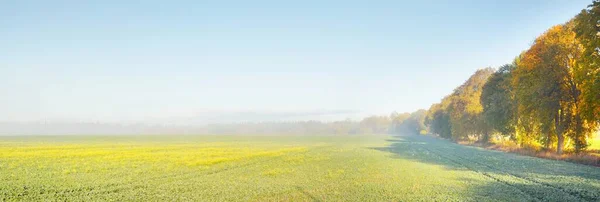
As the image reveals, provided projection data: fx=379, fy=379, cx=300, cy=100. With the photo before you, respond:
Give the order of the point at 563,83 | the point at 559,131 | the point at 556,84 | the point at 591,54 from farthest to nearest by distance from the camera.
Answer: the point at 559,131
the point at 556,84
the point at 563,83
the point at 591,54

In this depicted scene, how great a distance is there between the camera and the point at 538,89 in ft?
143

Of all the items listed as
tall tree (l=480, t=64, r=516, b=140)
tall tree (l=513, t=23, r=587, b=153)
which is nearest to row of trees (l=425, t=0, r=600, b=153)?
tall tree (l=513, t=23, r=587, b=153)

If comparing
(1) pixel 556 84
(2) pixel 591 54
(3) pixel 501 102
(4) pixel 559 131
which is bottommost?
(4) pixel 559 131

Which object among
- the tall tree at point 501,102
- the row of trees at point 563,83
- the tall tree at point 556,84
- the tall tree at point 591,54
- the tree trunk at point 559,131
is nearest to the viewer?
the tall tree at point 591,54

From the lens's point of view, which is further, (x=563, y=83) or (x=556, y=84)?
(x=556, y=84)

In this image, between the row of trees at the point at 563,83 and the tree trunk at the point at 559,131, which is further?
the tree trunk at the point at 559,131

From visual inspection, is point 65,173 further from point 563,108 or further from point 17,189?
point 563,108

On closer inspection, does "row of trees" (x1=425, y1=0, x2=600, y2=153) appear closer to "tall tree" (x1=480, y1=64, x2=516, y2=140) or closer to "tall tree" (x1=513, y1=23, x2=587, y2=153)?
"tall tree" (x1=513, y1=23, x2=587, y2=153)

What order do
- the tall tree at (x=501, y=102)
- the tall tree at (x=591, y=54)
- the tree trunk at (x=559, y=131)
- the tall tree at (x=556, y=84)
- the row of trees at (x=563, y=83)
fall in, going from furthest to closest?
the tall tree at (x=501, y=102) < the tree trunk at (x=559, y=131) < the tall tree at (x=556, y=84) < the row of trees at (x=563, y=83) < the tall tree at (x=591, y=54)

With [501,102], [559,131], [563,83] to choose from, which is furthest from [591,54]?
[501,102]

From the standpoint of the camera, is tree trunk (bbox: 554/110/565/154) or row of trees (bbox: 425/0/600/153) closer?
row of trees (bbox: 425/0/600/153)

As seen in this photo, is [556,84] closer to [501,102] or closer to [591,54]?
[591,54]

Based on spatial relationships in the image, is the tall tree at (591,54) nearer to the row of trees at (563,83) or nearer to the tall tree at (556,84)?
the row of trees at (563,83)

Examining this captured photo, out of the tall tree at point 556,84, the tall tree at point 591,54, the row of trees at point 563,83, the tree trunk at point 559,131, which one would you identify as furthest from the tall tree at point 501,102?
the tall tree at point 591,54
